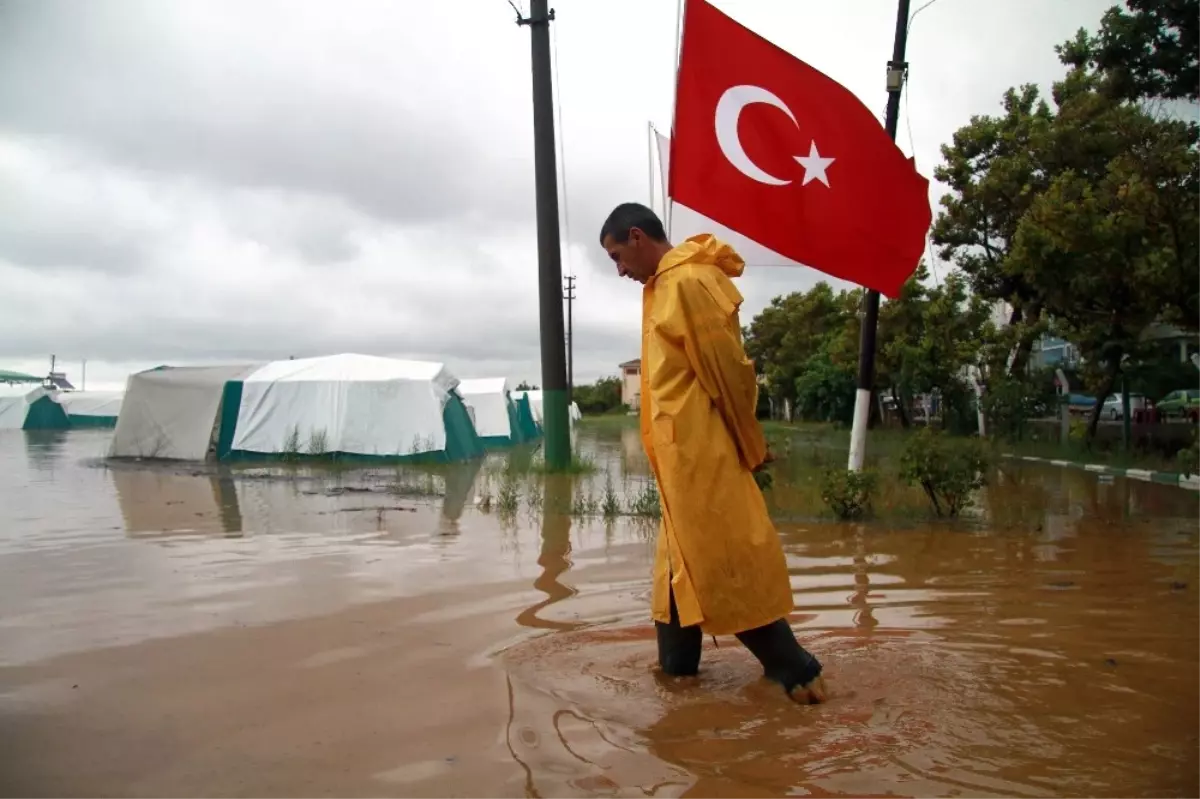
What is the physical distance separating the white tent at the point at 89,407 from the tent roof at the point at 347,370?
27.5m

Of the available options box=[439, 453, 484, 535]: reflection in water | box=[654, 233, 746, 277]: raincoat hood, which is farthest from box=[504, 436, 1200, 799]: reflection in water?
box=[439, 453, 484, 535]: reflection in water

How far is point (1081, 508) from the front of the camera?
957cm

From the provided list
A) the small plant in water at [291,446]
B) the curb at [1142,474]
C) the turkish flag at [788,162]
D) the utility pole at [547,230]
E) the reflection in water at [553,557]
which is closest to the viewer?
the reflection in water at [553,557]

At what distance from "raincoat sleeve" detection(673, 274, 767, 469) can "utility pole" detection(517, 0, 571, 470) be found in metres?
10.3

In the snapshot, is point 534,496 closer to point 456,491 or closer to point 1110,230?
point 456,491

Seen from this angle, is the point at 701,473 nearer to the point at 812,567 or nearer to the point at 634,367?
the point at 812,567

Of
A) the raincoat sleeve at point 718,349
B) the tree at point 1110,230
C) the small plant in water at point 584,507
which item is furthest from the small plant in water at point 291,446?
the raincoat sleeve at point 718,349

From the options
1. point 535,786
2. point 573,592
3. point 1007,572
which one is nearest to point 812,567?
point 1007,572

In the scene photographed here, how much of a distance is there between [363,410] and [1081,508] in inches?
534

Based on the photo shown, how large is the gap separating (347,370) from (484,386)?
10102 millimetres

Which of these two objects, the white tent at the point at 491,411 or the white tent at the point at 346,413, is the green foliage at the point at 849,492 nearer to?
the white tent at the point at 346,413

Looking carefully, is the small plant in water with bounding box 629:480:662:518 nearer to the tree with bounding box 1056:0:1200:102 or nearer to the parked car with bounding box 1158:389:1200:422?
the tree with bounding box 1056:0:1200:102

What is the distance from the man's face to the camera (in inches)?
134

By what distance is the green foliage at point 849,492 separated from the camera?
8.02 m
